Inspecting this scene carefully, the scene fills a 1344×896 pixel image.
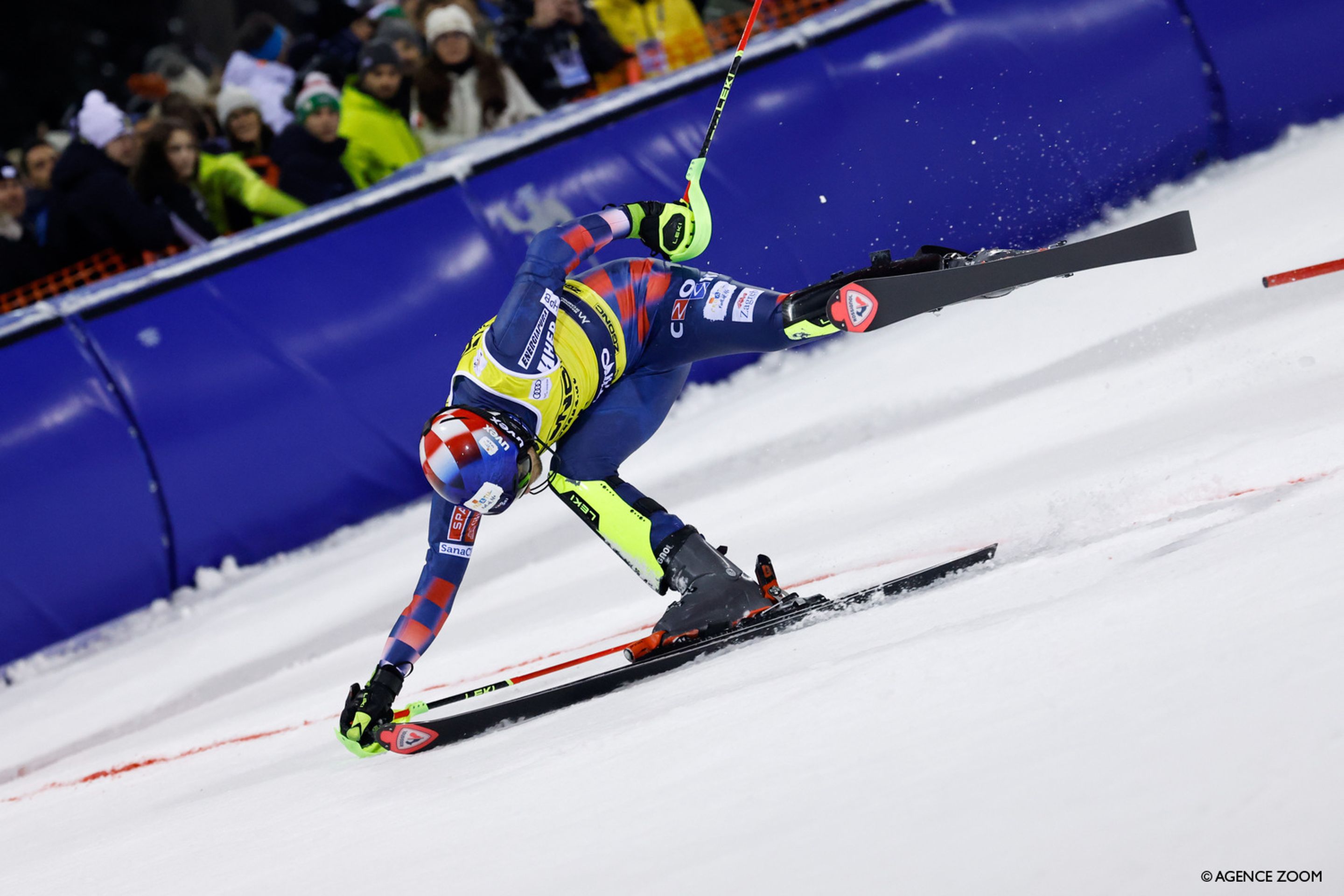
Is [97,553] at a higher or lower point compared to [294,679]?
higher

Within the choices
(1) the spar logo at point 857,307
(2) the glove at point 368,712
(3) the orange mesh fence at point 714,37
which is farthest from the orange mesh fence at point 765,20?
(2) the glove at point 368,712

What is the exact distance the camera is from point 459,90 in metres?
6.01

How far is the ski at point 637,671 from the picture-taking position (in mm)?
3209

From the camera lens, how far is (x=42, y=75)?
9.09m

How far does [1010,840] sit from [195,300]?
498 cm

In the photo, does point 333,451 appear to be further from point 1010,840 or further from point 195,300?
point 1010,840

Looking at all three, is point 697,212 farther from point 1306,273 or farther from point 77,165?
point 77,165

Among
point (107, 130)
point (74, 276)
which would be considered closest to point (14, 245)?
point (74, 276)

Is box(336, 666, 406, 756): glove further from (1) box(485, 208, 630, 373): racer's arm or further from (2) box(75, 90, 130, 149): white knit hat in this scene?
(2) box(75, 90, 130, 149): white knit hat

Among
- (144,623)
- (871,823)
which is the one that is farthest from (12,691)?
(871,823)

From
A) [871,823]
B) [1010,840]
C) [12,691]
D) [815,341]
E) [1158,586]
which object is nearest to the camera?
[1010,840]

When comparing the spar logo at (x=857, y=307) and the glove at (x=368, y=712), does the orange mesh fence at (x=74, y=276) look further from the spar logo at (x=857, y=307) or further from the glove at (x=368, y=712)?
the spar logo at (x=857, y=307)

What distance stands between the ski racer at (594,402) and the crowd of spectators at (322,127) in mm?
2896

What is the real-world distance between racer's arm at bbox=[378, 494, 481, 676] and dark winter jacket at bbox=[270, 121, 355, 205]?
323 centimetres
